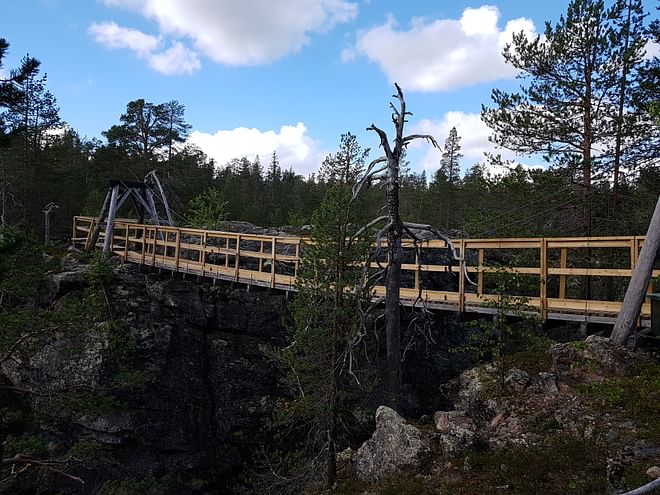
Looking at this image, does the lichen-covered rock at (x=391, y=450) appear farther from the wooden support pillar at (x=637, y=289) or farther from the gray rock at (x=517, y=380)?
the wooden support pillar at (x=637, y=289)

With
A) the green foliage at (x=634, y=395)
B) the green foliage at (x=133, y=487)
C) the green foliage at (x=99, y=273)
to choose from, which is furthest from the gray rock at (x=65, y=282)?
the green foliage at (x=634, y=395)

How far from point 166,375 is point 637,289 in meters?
12.2

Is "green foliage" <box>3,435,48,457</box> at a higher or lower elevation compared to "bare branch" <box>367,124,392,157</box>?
lower

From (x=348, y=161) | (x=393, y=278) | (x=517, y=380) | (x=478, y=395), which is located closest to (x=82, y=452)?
(x=393, y=278)

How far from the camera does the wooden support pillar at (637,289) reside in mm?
7043

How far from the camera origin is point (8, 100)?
5.55m

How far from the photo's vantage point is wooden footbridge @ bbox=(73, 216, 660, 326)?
7371 millimetres

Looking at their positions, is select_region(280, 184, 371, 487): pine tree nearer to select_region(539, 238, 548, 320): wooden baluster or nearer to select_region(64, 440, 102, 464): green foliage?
select_region(539, 238, 548, 320): wooden baluster

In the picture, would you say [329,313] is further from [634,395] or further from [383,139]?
[634,395]

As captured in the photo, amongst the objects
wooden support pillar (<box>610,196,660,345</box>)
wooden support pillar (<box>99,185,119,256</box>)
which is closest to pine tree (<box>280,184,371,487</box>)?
wooden support pillar (<box>610,196,660,345</box>)

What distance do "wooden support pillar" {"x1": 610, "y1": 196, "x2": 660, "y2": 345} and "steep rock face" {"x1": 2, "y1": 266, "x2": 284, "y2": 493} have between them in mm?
9113

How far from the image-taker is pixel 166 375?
1332cm

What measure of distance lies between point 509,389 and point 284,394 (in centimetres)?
821

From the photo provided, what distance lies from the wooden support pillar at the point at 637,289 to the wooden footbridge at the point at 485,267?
0.60ft
